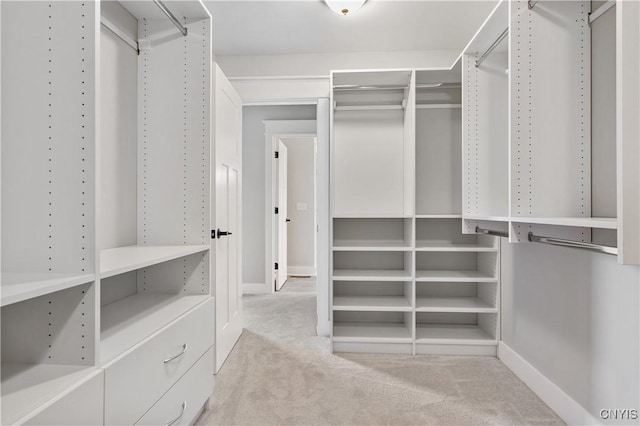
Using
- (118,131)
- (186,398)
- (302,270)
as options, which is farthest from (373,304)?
(302,270)

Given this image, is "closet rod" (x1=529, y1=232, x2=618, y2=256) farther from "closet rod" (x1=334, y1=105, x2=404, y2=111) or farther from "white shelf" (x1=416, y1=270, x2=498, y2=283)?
"closet rod" (x1=334, y1=105, x2=404, y2=111)

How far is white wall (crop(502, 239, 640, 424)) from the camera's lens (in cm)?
139

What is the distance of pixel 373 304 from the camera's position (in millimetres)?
2666

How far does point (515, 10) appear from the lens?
1.65m

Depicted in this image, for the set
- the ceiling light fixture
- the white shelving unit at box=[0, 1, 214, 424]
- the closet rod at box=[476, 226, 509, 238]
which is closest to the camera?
the white shelving unit at box=[0, 1, 214, 424]

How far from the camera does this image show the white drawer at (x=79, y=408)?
763mm

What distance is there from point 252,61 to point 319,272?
195cm

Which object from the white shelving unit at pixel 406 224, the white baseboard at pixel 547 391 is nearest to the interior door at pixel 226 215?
the white shelving unit at pixel 406 224

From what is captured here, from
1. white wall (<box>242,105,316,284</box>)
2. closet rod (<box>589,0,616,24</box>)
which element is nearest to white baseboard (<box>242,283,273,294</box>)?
white wall (<box>242,105,316,284</box>)

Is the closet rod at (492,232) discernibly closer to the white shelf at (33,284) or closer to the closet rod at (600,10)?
the closet rod at (600,10)

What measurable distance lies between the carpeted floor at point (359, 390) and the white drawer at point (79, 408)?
966 mm

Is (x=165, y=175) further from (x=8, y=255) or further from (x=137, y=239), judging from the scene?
(x=8, y=255)

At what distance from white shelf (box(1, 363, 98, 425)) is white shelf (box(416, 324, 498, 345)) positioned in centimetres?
225

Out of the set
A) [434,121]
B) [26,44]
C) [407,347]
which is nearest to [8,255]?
[26,44]
